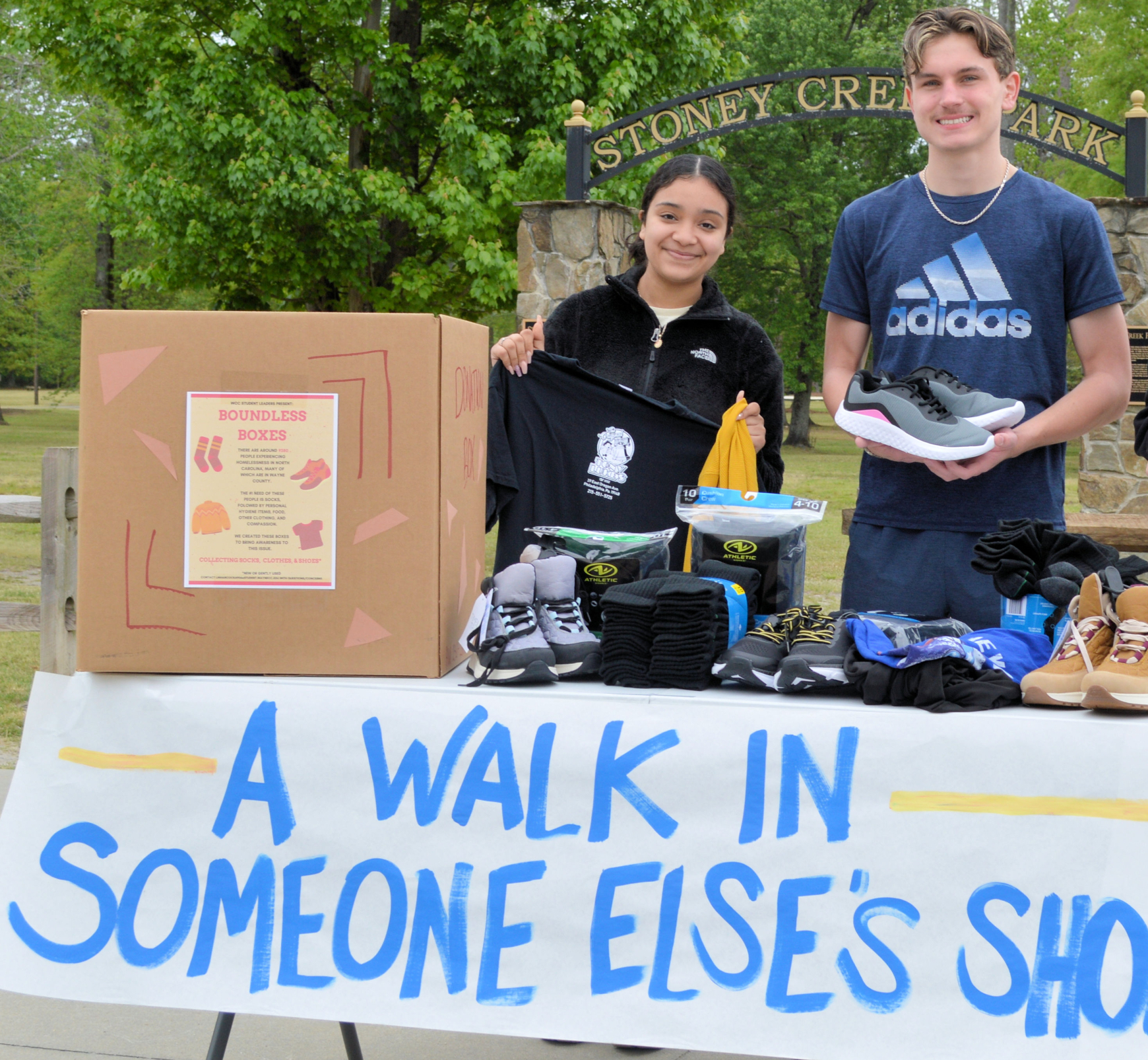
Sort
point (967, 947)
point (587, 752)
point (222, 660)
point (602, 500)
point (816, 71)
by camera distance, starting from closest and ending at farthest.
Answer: point (967, 947)
point (587, 752)
point (222, 660)
point (602, 500)
point (816, 71)

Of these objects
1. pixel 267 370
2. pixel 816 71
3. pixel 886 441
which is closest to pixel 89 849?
pixel 267 370

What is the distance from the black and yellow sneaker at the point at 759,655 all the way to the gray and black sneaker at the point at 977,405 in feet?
1.53

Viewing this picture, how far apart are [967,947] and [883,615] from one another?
57 centimetres

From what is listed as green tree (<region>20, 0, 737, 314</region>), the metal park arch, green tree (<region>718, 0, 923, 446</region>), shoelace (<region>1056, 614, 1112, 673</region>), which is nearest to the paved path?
shoelace (<region>1056, 614, 1112, 673</region>)

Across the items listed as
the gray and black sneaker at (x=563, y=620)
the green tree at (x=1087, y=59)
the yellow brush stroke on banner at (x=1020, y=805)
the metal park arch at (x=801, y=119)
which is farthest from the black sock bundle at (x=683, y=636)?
the green tree at (x=1087, y=59)

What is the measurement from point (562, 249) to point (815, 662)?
7736mm

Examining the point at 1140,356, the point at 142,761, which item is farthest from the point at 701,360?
the point at 1140,356

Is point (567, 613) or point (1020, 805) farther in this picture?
point (567, 613)

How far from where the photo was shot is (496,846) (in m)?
1.65

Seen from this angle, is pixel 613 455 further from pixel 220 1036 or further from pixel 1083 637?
pixel 220 1036

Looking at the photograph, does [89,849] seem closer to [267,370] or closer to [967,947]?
[267,370]

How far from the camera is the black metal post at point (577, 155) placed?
27.5 ft

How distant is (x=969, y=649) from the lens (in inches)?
65.2

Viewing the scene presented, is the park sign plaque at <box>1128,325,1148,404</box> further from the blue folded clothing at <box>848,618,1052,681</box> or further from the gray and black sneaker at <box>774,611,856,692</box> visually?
the gray and black sneaker at <box>774,611,856,692</box>
